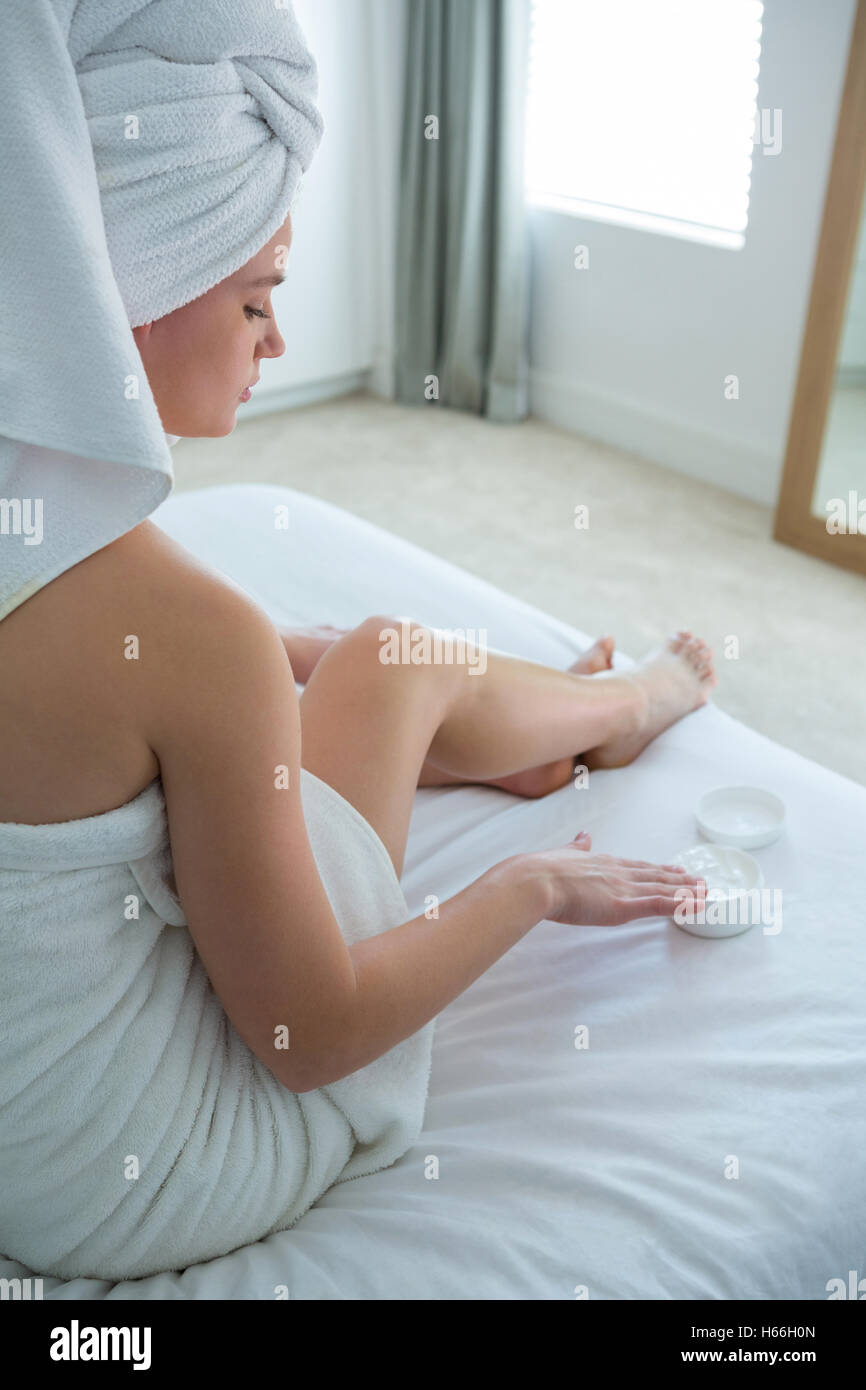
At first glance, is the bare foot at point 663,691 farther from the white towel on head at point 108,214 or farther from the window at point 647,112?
the window at point 647,112

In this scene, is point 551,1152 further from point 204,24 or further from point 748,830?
point 204,24

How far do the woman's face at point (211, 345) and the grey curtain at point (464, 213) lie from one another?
276 centimetres

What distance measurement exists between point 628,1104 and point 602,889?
184 millimetres

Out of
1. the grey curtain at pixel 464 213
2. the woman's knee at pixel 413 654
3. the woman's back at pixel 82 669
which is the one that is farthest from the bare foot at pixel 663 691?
the grey curtain at pixel 464 213

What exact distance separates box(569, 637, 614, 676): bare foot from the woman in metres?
0.56

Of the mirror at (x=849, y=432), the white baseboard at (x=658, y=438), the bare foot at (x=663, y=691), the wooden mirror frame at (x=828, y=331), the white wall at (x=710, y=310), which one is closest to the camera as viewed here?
the bare foot at (x=663, y=691)

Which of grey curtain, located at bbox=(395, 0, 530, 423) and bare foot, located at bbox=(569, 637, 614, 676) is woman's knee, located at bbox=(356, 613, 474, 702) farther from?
grey curtain, located at bbox=(395, 0, 530, 423)

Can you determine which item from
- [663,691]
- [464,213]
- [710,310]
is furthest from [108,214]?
[464,213]

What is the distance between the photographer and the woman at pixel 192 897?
0.79 metres

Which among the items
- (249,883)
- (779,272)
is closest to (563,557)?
(779,272)

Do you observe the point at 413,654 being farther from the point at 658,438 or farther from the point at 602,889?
the point at 658,438

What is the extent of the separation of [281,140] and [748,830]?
0.84m

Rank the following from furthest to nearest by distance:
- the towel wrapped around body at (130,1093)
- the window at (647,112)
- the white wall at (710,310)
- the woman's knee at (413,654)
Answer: the window at (647,112), the white wall at (710,310), the woman's knee at (413,654), the towel wrapped around body at (130,1093)

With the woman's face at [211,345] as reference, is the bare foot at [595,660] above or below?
below
